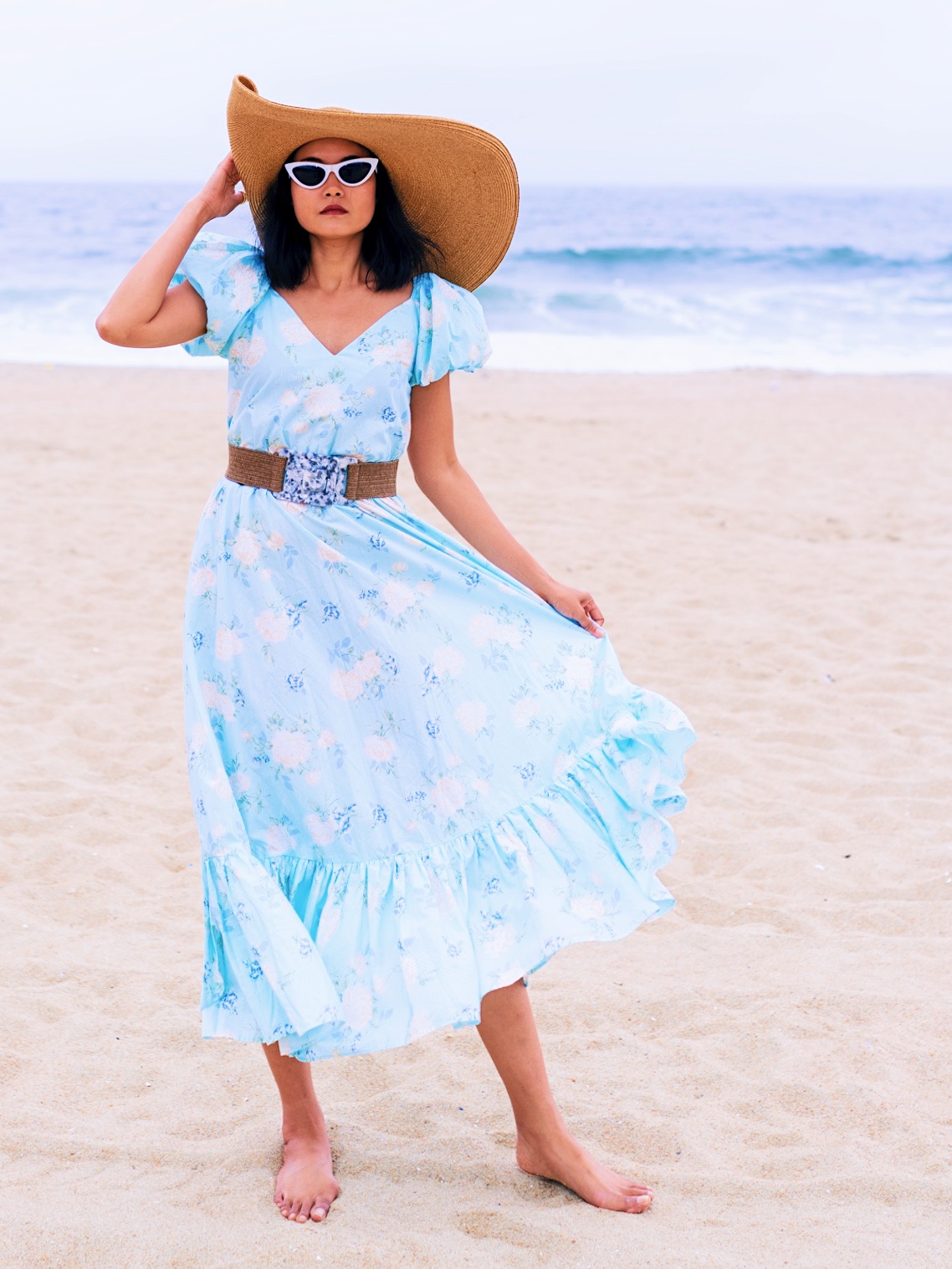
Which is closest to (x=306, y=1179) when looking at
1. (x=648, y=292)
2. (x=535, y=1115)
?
(x=535, y=1115)

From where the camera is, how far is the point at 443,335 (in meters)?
2.12

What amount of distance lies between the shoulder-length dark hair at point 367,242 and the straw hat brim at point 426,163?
31 mm

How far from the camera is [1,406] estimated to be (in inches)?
421

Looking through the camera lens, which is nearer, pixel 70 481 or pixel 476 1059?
pixel 476 1059

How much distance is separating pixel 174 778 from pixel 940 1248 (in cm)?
268

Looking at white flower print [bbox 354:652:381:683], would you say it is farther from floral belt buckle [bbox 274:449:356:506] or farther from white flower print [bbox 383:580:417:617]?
floral belt buckle [bbox 274:449:356:506]

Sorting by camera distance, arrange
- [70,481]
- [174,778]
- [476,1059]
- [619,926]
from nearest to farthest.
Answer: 1. [619,926]
2. [476,1059]
3. [174,778]
4. [70,481]

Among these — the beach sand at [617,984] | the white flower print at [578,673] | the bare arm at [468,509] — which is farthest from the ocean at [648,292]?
the white flower print at [578,673]

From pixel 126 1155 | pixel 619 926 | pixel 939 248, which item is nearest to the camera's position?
pixel 619 926

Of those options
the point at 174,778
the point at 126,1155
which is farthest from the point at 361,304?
the point at 174,778

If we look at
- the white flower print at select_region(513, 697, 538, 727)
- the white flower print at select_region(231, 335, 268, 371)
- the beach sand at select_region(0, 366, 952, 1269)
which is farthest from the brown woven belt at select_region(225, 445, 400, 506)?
the beach sand at select_region(0, 366, 952, 1269)

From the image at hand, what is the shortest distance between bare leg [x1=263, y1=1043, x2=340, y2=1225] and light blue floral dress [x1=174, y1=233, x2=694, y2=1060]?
1.06 ft

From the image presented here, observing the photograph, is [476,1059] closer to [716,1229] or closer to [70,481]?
[716,1229]

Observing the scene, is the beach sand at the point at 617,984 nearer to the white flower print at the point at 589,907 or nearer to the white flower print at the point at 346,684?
the white flower print at the point at 589,907
